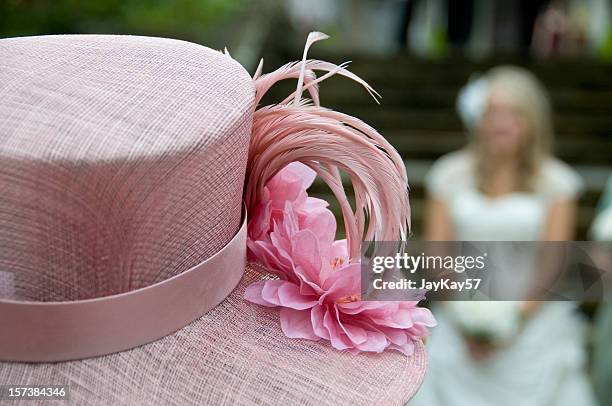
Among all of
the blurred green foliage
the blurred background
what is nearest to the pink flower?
the blurred background

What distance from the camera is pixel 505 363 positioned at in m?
2.84

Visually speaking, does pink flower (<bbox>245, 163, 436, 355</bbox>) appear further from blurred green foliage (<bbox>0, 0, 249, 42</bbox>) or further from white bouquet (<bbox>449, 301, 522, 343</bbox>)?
blurred green foliage (<bbox>0, 0, 249, 42</bbox>)

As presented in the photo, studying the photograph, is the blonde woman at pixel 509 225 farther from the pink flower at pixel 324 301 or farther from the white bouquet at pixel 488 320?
the pink flower at pixel 324 301

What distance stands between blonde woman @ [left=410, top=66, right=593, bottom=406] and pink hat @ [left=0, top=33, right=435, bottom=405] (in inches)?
80.3

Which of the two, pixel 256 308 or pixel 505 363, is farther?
pixel 505 363

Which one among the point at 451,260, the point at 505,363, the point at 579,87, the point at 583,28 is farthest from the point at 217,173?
the point at 583,28

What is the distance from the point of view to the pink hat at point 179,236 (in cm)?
77

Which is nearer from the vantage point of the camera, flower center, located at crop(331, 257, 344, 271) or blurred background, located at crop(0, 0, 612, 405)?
flower center, located at crop(331, 257, 344, 271)

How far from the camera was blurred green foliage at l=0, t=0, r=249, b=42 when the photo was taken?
205 inches

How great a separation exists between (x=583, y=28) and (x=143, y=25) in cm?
609

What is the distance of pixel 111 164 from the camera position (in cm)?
75

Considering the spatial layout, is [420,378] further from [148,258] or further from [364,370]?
[148,258]

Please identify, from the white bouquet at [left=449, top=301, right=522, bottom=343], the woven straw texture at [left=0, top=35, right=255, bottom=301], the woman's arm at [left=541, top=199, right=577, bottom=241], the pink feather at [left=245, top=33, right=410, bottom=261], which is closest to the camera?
the woven straw texture at [left=0, top=35, right=255, bottom=301]

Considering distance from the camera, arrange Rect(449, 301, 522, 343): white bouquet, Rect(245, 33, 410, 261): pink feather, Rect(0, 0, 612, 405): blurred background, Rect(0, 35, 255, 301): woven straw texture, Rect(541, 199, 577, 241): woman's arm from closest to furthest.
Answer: Rect(0, 35, 255, 301): woven straw texture, Rect(245, 33, 410, 261): pink feather, Rect(449, 301, 522, 343): white bouquet, Rect(541, 199, 577, 241): woman's arm, Rect(0, 0, 612, 405): blurred background
